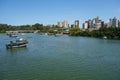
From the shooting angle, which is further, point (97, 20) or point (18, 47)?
point (97, 20)

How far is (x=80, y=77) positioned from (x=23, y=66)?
5421 mm

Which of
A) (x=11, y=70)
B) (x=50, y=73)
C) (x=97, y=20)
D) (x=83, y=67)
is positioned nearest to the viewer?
(x=50, y=73)

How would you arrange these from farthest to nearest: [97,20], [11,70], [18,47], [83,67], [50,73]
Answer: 1. [97,20]
2. [18,47]
3. [83,67]
4. [11,70]
5. [50,73]

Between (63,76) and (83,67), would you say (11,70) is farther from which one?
(83,67)

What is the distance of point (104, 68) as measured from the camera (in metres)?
16.7

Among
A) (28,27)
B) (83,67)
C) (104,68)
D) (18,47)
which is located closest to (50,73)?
(83,67)

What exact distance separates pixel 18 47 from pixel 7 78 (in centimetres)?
1890

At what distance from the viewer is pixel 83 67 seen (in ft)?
55.6

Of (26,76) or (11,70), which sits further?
(11,70)

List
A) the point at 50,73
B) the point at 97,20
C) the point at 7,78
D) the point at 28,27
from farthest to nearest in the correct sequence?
the point at 28,27
the point at 97,20
the point at 50,73
the point at 7,78

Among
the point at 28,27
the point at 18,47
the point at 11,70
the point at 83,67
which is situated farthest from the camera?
the point at 28,27

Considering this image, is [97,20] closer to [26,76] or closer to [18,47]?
[18,47]

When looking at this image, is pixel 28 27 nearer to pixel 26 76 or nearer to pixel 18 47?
pixel 18 47

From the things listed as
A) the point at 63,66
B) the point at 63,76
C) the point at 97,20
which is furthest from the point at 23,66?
the point at 97,20
